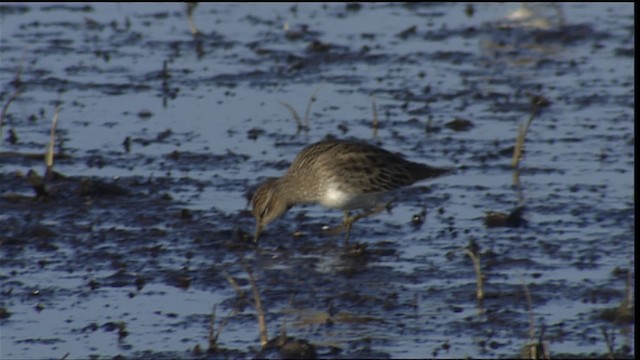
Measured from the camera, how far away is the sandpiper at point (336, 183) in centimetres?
1078

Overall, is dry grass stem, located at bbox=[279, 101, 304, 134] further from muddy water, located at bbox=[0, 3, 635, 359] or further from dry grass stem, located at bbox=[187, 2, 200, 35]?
dry grass stem, located at bbox=[187, 2, 200, 35]

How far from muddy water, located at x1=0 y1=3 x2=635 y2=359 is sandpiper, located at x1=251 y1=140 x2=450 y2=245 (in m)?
0.23

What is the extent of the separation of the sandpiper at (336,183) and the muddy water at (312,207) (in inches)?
9.0

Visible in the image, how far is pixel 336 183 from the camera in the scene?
1081cm

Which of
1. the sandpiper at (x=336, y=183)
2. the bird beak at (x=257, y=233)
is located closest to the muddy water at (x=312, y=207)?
the bird beak at (x=257, y=233)

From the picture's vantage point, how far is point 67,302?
919 centimetres

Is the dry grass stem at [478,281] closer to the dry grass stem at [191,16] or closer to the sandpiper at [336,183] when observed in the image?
the sandpiper at [336,183]

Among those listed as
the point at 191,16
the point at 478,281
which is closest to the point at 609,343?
the point at 478,281

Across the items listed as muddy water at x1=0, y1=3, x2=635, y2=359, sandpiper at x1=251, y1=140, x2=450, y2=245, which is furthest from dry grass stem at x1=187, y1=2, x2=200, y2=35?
sandpiper at x1=251, y1=140, x2=450, y2=245

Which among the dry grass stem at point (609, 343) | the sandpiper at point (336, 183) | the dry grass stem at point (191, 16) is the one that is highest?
the dry grass stem at point (191, 16)

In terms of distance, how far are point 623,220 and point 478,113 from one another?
3.80 metres

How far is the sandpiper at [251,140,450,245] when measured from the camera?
35.4ft

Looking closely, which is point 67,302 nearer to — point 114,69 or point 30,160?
point 30,160

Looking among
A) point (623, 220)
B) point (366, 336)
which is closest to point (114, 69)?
point (623, 220)
